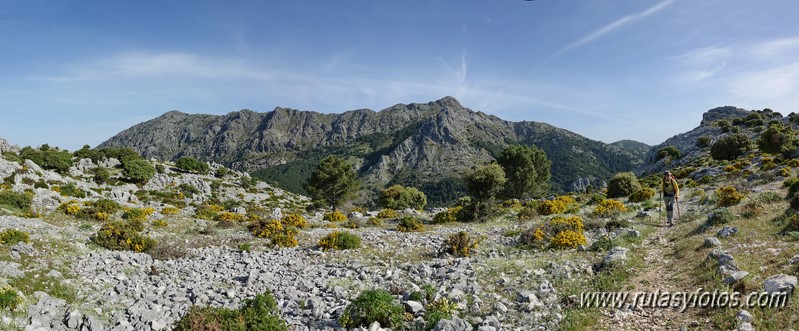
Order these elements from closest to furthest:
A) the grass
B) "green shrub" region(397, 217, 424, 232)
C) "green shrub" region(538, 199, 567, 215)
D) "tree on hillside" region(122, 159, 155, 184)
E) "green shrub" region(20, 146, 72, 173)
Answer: the grass < "green shrub" region(397, 217, 424, 232) < "green shrub" region(538, 199, 567, 215) < "green shrub" region(20, 146, 72, 173) < "tree on hillside" region(122, 159, 155, 184)

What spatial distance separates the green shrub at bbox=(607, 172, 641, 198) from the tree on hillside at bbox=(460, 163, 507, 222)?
1708cm

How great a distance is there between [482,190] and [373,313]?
1067 inches

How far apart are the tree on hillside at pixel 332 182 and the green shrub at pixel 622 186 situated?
1279 inches

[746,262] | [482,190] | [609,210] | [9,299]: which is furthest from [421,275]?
[482,190]

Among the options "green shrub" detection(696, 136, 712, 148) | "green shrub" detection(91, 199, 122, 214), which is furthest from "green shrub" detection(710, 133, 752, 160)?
"green shrub" detection(91, 199, 122, 214)

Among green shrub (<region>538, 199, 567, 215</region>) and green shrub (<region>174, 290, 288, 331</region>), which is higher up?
green shrub (<region>538, 199, 567, 215</region>)

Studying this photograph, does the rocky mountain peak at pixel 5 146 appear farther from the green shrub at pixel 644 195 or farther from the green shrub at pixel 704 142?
the green shrub at pixel 704 142

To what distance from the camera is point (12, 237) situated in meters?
15.0

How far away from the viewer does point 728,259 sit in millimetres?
10688

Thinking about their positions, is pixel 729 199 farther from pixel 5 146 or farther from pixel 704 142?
pixel 5 146

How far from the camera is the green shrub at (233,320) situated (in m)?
9.14

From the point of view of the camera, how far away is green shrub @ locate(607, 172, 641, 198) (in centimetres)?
4303

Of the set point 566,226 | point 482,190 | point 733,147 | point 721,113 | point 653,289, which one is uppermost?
point 721,113

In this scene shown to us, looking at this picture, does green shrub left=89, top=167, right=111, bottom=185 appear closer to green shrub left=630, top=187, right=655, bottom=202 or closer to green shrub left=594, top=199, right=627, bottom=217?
green shrub left=594, top=199, right=627, bottom=217
